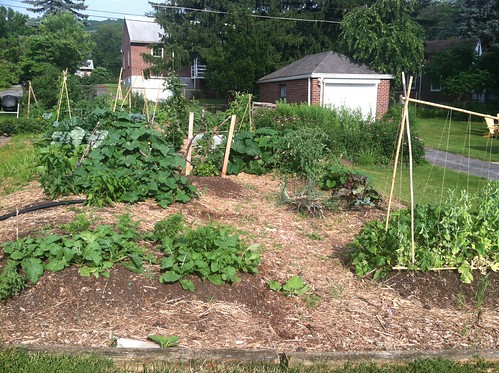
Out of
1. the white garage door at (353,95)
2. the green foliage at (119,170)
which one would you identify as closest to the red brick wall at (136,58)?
the white garage door at (353,95)

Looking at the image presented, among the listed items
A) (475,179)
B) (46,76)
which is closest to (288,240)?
(475,179)

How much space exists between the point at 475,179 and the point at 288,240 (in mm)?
7320

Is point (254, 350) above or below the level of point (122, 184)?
below

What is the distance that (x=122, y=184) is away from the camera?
641cm

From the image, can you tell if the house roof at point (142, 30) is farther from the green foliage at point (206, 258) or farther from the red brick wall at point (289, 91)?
the green foliage at point (206, 258)

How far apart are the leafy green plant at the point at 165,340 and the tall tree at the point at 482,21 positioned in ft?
125

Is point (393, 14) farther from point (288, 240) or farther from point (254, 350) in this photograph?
point (254, 350)

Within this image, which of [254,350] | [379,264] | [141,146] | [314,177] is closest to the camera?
[254,350]

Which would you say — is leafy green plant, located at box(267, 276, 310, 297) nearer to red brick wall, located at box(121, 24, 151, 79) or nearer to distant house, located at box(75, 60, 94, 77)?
red brick wall, located at box(121, 24, 151, 79)

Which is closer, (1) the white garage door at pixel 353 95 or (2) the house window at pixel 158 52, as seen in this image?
(1) the white garage door at pixel 353 95

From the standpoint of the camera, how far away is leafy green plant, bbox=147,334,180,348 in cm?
356

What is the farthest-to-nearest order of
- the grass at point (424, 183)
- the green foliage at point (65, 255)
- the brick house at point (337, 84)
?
the brick house at point (337, 84), the grass at point (424, 183), the green foliage at point (65, 255)

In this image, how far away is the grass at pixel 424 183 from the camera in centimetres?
878

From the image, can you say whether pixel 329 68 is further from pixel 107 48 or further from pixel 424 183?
pixel 107 48
